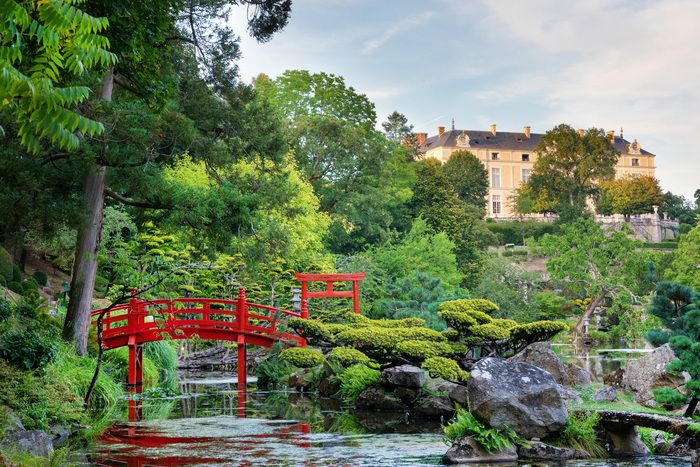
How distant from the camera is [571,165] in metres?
57.4

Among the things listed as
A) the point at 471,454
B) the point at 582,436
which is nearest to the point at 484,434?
the point at 471,454

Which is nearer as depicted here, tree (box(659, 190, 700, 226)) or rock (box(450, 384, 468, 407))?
rock (box(450, 384, 468, 407))

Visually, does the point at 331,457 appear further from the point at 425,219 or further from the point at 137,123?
the point at 425,219

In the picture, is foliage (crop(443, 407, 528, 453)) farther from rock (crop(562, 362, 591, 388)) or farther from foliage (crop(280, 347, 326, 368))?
foliage (crop(280, 347, 326, 368))

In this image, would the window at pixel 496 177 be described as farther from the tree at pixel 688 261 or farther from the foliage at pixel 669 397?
the foliage at pixel 669 397

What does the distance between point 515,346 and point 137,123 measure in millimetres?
7883

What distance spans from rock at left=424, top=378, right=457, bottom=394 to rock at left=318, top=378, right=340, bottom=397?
3.14 m

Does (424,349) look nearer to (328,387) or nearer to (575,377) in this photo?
(575,377)

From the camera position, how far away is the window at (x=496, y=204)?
82.7 m

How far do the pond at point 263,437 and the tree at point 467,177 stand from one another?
47434 millimetres

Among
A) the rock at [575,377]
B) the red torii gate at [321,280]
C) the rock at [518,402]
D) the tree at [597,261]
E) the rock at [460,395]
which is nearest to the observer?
the rock at [518,402]

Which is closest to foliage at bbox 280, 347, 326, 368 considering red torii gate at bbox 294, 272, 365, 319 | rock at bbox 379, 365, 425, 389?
rock at bbox 379, 365, 425, 389

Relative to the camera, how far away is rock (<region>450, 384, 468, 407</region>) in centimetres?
1437

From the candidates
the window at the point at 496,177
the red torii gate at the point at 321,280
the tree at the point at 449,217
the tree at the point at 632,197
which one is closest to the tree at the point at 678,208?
the tree at the point at 632,197
